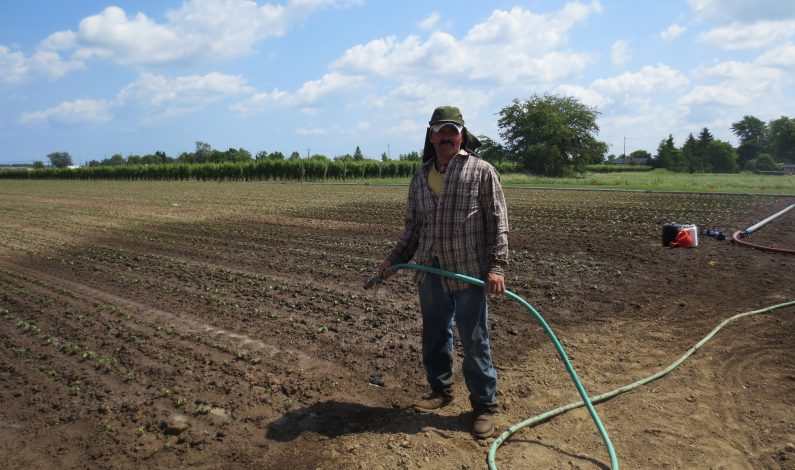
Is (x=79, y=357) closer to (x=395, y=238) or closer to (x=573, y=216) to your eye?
(x=395, y=238)

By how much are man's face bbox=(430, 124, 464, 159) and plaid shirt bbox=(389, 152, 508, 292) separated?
63 millimetres

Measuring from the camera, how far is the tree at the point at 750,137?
283ft

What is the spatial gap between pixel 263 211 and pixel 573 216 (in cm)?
999

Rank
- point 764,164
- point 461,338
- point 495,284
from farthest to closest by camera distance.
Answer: point 764,164
point 461,338
point 495,284

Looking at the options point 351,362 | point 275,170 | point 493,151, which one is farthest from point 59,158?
point 351,362

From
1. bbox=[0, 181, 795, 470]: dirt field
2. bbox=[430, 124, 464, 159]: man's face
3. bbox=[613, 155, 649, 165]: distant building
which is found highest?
bbox=[613, 155, 649, 165]: distant building

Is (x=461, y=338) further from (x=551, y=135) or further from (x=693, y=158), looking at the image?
(x=693, y=158)

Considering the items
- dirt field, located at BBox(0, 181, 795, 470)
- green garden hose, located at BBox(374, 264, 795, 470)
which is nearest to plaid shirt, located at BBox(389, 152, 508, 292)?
green garden hose, located at BBox(374, 264, 795, 470)

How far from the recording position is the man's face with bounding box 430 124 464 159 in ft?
11.6

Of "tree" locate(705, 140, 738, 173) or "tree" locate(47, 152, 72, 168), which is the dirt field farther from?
"tree" locate(47, 152, 72, 168)

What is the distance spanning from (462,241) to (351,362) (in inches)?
76.8

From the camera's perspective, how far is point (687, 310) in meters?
6.41

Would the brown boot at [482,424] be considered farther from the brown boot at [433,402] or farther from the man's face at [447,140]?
the man's face at [447,140]

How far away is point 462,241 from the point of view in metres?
3.59
